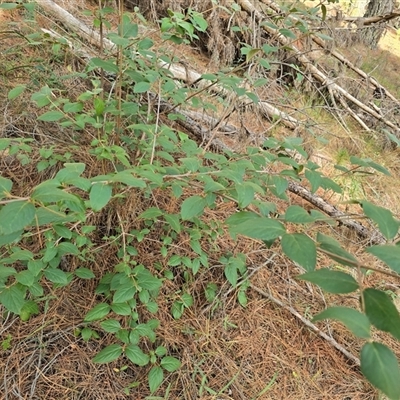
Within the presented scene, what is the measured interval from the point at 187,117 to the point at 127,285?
4.28ft

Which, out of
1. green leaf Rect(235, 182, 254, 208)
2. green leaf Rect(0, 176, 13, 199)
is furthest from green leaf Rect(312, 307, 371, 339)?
green leaf Rect(0, 176, 13, 199)

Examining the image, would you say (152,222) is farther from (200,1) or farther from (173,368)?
(200,1)

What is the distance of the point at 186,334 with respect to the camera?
1.52m

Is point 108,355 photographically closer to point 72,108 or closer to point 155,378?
point 155,378

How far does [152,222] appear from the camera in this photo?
160cm

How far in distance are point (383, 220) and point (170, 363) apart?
37.8 inches

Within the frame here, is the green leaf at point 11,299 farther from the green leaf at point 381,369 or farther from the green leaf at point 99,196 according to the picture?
the green leaf at point 381,369

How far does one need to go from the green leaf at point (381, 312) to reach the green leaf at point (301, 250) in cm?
11

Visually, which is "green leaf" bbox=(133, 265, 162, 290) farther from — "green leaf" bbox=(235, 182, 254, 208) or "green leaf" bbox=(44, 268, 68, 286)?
"green leaf" bbox=(235, 182, 254, 208)

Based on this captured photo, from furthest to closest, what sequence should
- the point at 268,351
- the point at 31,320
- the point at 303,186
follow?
the point at 303,186 → the point at 268,351 → the point at 31,320

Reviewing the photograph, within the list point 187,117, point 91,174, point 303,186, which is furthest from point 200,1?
point 91,174

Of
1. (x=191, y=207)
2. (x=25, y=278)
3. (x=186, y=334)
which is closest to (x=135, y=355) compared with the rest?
(x=186, y=334)

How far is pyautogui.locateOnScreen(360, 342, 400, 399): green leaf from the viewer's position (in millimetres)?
503

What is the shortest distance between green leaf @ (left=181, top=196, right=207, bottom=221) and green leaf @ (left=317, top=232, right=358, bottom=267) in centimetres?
36
